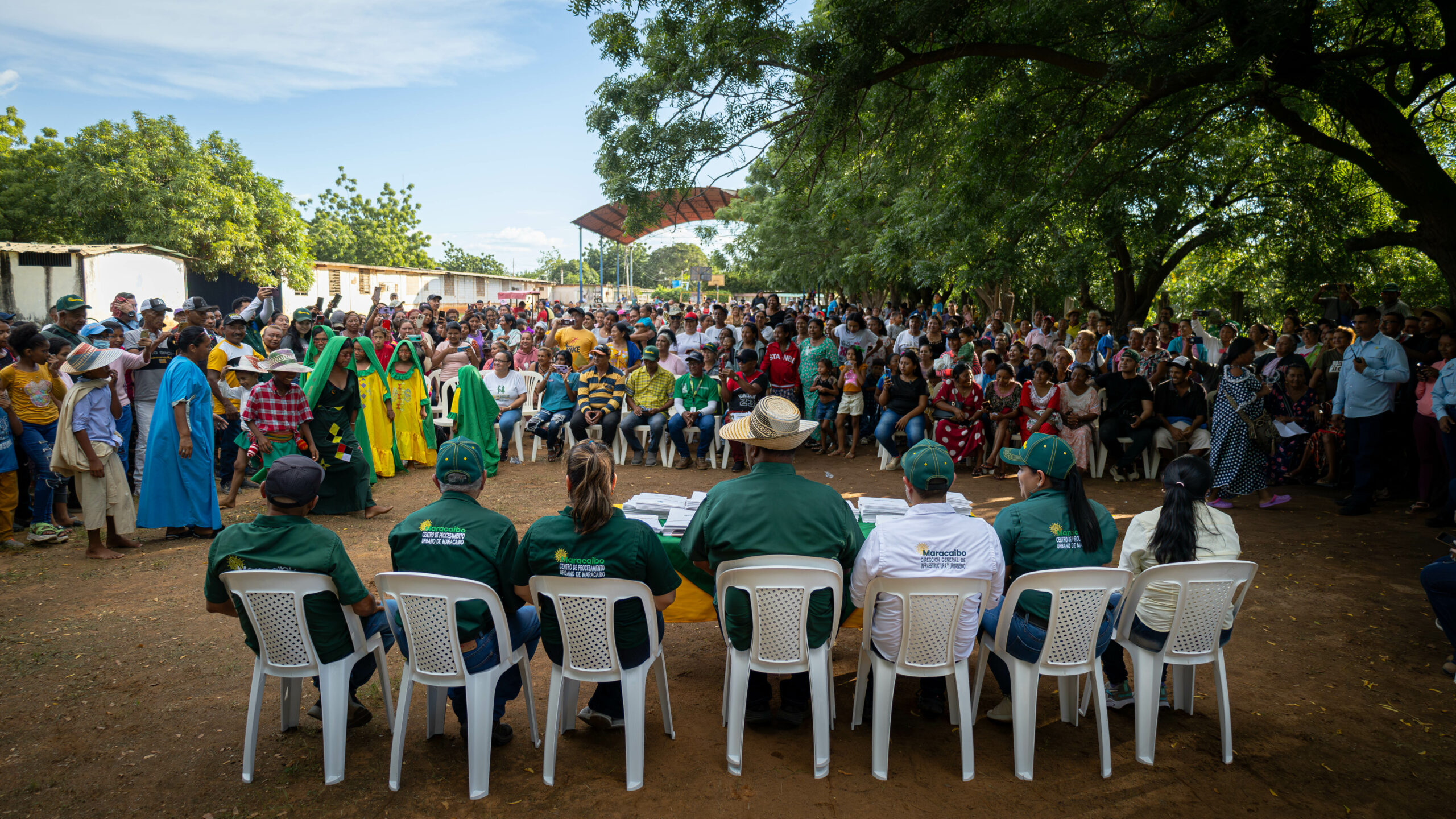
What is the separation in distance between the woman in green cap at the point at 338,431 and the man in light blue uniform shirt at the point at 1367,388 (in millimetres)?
8874

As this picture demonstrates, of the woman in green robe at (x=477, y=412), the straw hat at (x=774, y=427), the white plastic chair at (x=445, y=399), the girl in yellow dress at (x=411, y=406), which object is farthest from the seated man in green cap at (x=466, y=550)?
the white plastic chair at (x=445, y=399)

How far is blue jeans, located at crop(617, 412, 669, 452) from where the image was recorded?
9.32m

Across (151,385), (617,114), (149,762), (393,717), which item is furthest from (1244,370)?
(151,385)

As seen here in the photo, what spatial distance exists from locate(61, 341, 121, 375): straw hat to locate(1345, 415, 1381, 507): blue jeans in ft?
33.7

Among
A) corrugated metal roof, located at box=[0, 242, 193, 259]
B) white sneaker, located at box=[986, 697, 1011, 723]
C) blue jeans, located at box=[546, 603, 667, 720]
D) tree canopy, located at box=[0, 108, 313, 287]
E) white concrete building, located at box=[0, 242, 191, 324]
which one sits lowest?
white sneaker, located at box=[986, 697, 1011, 723]

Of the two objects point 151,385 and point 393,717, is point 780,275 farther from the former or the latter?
point 393,717

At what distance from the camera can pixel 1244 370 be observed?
24.6ft

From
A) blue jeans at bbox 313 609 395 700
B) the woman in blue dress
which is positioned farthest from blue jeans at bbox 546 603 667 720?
the woman in blue dress

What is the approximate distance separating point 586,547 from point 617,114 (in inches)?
231

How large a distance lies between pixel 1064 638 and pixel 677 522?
1813 millimetres

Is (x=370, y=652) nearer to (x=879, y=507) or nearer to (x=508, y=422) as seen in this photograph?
(x=879, y=507)

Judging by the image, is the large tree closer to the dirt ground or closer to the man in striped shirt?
the man in striped shirt

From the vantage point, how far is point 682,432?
922 cm

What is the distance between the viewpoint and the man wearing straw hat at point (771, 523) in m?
3.11
